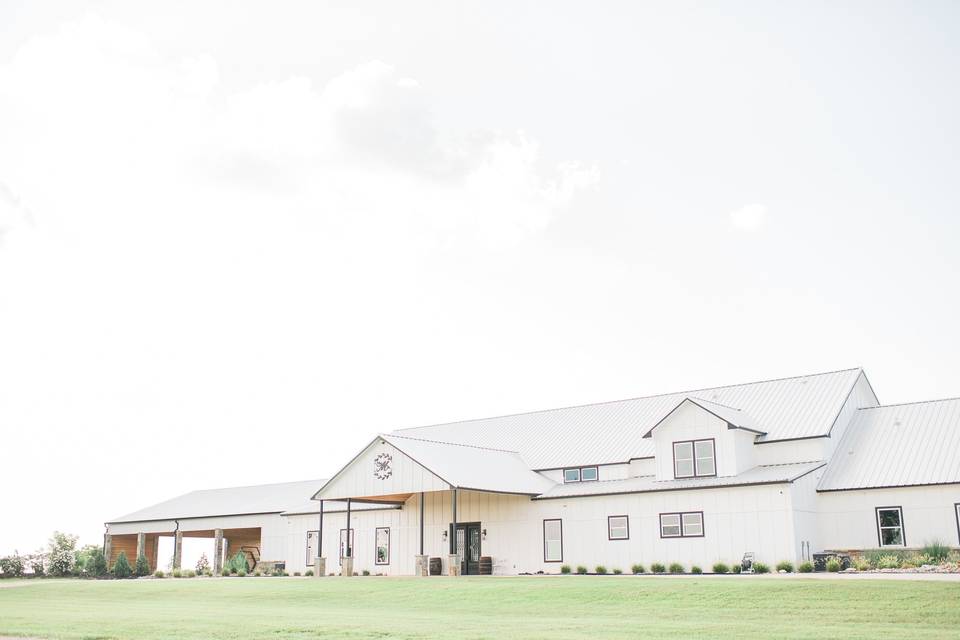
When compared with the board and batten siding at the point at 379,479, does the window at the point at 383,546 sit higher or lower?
lower

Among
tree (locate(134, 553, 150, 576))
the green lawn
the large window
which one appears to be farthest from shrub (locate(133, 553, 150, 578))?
the large window

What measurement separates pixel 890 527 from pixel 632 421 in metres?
13.4

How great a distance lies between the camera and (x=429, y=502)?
42.3 m

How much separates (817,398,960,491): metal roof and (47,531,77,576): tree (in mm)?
41670

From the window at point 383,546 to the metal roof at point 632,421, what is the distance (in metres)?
6.99

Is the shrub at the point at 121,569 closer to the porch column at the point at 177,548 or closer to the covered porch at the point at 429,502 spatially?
the porch column at the point at 177,548

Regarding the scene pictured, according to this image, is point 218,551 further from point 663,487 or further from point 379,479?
point 663,487

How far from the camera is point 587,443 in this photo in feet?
142

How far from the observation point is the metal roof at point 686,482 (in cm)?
3347

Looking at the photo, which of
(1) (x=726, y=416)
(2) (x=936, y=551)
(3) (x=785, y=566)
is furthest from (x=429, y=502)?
(2) (x=936, y=551)

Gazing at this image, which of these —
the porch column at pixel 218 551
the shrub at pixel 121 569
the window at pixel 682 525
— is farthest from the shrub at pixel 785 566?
the shrub at pixel 121 569

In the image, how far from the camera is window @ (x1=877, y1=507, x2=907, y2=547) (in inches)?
1272

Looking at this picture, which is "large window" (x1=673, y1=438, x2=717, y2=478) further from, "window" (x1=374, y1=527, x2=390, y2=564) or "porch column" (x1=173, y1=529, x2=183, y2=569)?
"porch column" (x1=173, y1=529, x2=183, y2=569)

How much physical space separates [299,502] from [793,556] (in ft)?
→ 93.6
